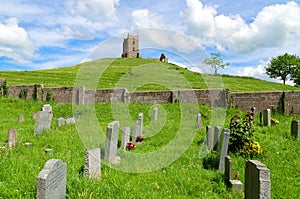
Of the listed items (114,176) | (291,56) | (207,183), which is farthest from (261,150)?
(291,56)

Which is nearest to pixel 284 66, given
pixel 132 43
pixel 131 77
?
pixel 131 77

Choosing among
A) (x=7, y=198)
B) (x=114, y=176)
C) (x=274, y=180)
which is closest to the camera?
(x=7, y=198)

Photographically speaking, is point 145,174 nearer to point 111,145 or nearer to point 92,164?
point 111,145

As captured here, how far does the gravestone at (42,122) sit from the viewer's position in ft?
34.6

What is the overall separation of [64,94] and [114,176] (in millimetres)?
15958

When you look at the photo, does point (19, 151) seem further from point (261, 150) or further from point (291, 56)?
point (291, 56)

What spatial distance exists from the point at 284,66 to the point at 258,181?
72.7 metres

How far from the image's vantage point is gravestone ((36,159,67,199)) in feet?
12.3

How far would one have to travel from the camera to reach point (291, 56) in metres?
69.9

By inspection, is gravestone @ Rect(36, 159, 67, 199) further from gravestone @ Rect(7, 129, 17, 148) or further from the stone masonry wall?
the stone masonry wall

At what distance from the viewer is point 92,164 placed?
212 inches

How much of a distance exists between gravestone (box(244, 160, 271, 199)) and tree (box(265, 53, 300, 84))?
71311mm

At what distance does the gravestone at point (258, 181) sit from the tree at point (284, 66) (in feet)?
234

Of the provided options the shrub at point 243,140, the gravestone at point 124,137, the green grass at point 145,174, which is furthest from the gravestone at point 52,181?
the shrub at point 243,140
